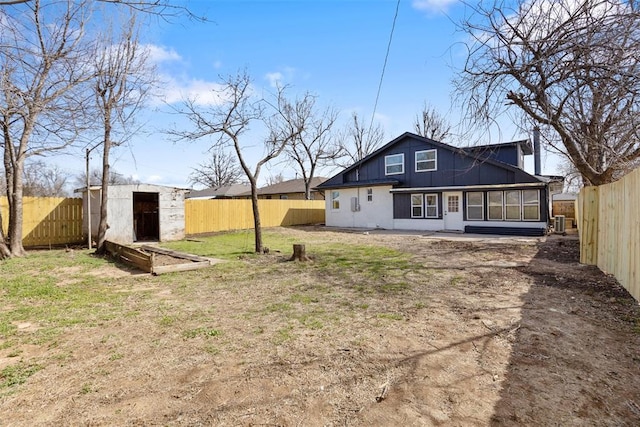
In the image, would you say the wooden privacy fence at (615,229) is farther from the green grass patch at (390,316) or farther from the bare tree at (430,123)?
the bare tree at (430,123)

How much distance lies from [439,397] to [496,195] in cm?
1548

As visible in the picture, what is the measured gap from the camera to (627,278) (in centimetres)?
520

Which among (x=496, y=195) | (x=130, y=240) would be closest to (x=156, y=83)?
(x=130, y=240)

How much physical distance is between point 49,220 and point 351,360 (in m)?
14.1

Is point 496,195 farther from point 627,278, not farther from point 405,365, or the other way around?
point 405,365

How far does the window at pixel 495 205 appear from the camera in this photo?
15828 mm

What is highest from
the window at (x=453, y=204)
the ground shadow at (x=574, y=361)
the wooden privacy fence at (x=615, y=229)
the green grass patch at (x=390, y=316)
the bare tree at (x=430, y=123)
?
the bare tree at (x=430, y=123)

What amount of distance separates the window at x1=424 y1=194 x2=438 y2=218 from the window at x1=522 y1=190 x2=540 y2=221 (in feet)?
13.2

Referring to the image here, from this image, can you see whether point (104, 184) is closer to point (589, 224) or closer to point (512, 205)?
point (589, 224)

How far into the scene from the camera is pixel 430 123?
32.9 metres

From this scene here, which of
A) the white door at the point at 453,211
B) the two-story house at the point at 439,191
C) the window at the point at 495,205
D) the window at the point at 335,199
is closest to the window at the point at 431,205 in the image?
the two-story house at the point at 439,191

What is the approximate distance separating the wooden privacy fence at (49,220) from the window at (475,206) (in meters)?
17.4

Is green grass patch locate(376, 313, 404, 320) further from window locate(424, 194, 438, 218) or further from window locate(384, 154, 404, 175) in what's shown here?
window locate(384, 154, 404, 175)

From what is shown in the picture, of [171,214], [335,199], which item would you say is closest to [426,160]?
[335,199]
